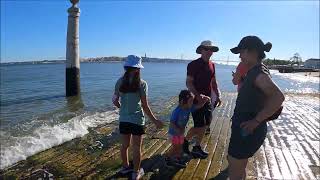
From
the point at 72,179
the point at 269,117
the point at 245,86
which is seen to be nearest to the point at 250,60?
the point at 245,86

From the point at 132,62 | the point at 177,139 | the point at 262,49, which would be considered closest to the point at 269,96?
the point at 262,49

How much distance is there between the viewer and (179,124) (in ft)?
18.5

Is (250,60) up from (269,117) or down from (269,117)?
up

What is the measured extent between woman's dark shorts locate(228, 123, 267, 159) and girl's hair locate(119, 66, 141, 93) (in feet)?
4.95

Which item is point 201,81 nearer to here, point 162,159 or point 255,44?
point 162,159

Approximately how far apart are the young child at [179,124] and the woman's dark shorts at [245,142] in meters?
1.75

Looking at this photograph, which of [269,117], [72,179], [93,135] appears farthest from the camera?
[93,135]

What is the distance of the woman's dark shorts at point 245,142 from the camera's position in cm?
384

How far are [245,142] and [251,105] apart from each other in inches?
14.5

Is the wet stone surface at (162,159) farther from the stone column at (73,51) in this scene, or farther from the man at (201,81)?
the stone column at (73,51)

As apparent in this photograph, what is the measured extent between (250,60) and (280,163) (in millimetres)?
3169

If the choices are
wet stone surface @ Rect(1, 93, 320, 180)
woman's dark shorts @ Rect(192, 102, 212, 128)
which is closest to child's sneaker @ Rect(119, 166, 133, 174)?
wet stone surface @ Rect(1, 93, 320, 180)

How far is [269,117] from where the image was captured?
12.3 ft

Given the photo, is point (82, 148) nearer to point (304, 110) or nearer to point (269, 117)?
point (269, 117)
